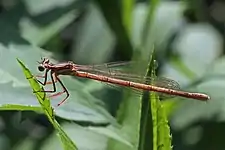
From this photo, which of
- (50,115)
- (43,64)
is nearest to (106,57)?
(43,64)

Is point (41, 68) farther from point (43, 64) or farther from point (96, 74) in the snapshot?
point (96, 74)

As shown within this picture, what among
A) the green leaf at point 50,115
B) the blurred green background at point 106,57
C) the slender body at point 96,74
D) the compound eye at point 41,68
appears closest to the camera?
the green leaf at point 50,115

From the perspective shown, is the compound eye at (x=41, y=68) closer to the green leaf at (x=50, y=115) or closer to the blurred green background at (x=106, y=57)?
the blurred green background at (x=106, y=57)

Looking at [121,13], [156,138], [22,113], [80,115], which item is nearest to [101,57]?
[121,13]

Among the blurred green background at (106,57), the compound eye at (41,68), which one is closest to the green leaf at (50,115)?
the blurred green background at (106,57)

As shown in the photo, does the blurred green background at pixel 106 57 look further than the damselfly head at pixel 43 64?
No

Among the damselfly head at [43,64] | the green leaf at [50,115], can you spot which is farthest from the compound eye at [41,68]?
the green leaf at [50,115]

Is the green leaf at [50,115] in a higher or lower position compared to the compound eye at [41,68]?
lower

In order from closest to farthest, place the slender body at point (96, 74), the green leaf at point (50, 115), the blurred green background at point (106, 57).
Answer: the green leaf at point (50, 115), the blurred green background at point (106, 57), the slender body at point (96, 74)

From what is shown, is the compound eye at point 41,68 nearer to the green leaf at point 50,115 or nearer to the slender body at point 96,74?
the slender body at point 96,74
